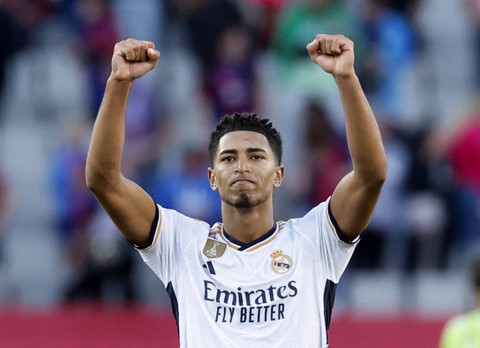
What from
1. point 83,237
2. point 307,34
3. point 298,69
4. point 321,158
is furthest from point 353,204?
point 298,69

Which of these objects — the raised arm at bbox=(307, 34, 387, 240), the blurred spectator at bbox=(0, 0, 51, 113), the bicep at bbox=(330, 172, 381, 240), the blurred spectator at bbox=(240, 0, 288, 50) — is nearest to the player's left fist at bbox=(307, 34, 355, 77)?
the raised arm at bbox=(307, 34, 387, 240)

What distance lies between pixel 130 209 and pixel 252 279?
62cm

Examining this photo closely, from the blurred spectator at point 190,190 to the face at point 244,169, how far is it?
175 inches

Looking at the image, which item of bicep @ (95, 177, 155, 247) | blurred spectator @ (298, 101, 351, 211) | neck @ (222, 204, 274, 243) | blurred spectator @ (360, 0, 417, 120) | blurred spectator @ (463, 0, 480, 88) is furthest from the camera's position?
blurred spectator @ (463, 0, 480, 88)

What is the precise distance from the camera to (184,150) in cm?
1057

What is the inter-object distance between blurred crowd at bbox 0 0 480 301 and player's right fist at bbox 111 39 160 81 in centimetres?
484

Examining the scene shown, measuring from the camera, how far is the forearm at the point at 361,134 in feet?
16.4

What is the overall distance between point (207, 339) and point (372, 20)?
6.66m

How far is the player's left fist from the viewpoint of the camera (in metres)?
5.02

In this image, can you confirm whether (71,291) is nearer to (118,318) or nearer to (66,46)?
(118,318)

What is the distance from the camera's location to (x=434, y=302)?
10586mm

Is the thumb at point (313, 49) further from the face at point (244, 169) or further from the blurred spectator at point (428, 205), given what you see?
the blurred spectator at point (428, 205)

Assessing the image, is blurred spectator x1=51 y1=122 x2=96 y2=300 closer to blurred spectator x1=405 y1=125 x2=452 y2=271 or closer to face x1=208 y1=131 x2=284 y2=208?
blurred spectator x1=405 y1=125 x2=452 y2=271

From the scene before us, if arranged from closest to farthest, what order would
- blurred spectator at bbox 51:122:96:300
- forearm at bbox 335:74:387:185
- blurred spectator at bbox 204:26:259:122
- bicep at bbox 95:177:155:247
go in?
forearm at bbox 335:74:387:185 → bicep at bbox 95:177:155:247 → blurred spectator at bbox 51:122:96:300 → blurred spectator at bbox 204:26:259:122
